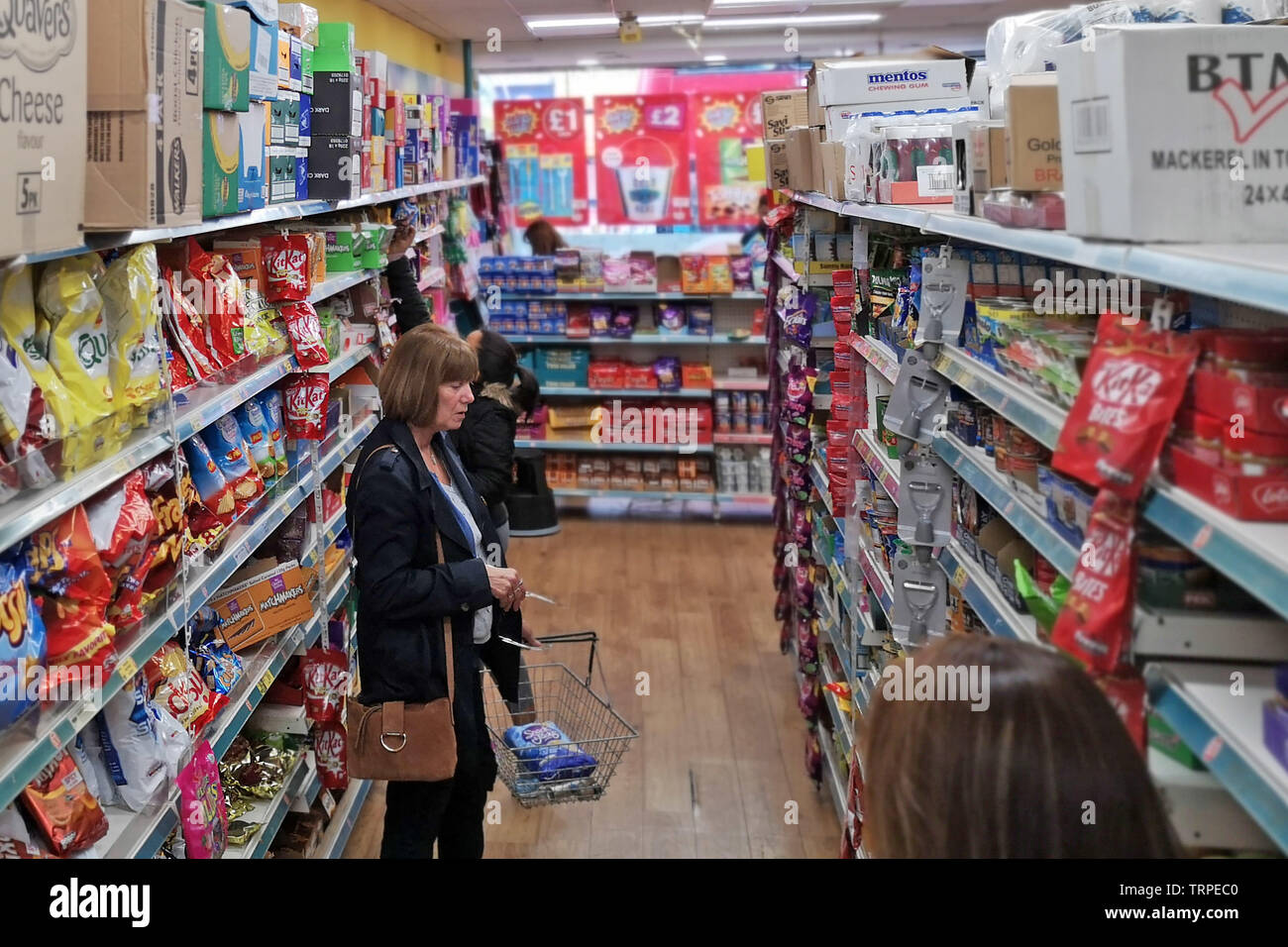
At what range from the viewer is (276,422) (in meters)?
3.75

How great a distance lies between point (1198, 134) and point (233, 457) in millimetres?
2529

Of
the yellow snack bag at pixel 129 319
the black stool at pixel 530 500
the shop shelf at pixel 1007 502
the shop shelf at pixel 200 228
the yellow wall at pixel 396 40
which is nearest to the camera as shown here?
the shop shelf at pixel 1007 502

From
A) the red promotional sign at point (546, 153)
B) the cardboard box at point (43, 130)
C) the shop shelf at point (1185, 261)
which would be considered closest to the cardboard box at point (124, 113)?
the cardboard box at point (43, 130)

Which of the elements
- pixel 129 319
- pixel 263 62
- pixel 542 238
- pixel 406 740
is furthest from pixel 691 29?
pixel 129 319

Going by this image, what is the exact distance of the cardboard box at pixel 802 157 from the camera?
4.51m

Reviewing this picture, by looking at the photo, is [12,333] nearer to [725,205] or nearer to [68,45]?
[68,45]

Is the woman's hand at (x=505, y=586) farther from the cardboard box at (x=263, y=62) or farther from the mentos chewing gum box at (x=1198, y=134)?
the mentos chewing gum box at (x=1198, y=134)

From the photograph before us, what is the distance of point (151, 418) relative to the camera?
106 inches

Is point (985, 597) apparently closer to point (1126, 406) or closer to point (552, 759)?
point (1126, 406)

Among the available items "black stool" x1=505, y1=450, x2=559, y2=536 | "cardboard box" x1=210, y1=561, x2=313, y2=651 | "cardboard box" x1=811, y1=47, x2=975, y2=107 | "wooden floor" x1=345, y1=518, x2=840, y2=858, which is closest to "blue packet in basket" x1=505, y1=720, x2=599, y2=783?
"wooden floor" x1=345, y1=518, x2=840, y2=858

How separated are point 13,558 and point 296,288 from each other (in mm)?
1823
